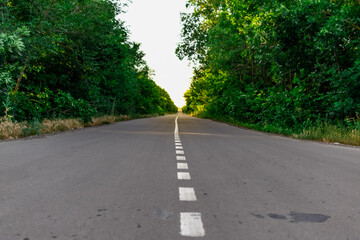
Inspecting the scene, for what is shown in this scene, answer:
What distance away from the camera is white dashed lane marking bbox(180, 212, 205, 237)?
3193 millimetres

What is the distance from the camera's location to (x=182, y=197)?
4566 mm

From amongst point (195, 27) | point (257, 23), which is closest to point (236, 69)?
point (195, 27)

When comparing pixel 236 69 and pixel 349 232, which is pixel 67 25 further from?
pixel 236 69

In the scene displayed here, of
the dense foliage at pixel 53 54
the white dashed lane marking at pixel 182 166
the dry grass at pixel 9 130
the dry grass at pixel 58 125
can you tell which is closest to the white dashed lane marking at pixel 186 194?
the white dashed lane marking at pixel 182 166

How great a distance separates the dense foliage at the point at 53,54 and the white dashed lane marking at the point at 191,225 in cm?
1127

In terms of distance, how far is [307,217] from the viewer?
3799mm

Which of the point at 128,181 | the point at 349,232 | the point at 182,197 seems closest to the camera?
the point at 349,232

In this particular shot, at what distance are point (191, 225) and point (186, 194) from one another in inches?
51.6

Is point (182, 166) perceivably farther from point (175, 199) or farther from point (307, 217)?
point (307, 217)

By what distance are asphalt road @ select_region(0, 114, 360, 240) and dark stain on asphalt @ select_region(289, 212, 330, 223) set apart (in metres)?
0.01

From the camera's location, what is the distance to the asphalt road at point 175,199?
328 centimetres

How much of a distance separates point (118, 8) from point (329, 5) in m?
14.1

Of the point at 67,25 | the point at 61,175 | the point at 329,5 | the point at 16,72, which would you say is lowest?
the point at 61,175

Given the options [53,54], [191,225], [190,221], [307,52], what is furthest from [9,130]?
[307,52]
